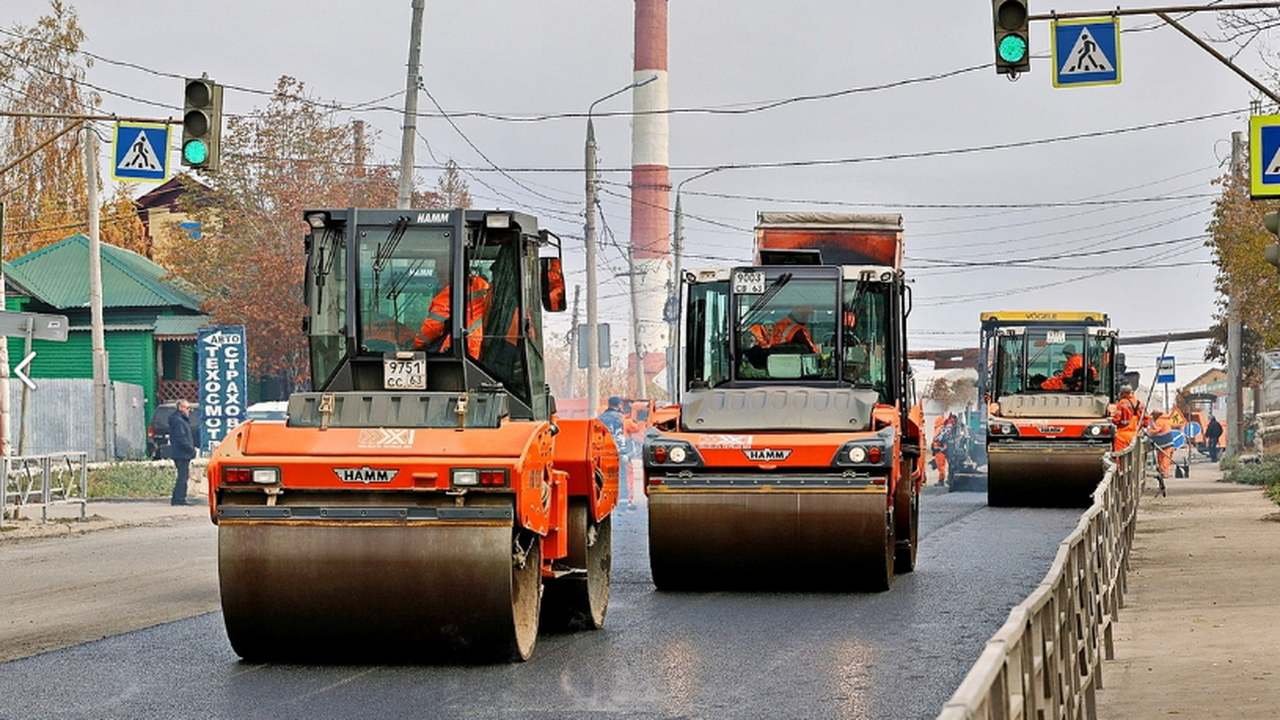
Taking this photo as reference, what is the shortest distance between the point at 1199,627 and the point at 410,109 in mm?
17979

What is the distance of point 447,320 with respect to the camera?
11.8 metres

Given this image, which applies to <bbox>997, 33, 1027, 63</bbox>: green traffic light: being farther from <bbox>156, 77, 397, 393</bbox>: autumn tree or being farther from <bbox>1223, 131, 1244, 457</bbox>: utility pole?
<bbox>156, 77, 397, 393</bbox>: autumn tree

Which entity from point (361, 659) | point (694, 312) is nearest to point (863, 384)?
point (694, 312)

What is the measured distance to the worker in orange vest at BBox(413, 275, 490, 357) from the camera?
11.8 metres

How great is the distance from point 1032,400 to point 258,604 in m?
19.7

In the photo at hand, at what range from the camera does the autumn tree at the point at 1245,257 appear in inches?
1316

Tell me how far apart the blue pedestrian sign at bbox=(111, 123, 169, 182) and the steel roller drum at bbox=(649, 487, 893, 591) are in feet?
30.2

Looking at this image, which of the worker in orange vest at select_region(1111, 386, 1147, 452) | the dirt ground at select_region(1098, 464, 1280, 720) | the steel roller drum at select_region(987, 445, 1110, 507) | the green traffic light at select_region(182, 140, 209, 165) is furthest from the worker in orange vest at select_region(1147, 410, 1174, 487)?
the green traffic light at select_region(182, 140, 209, 165)

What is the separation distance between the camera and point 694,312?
17.1m

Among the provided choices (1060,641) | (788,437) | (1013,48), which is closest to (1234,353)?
(1013,48)

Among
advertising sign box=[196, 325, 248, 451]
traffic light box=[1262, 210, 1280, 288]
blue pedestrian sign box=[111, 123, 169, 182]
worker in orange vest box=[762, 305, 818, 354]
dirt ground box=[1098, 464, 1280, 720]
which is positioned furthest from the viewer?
advertising sign box=[196, 325, 248, 451]

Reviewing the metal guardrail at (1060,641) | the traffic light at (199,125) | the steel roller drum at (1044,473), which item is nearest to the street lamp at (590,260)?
the steel roller drum at (1044,473)

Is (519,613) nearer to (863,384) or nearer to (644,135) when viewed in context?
(863,384)

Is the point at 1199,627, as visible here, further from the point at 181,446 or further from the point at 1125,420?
the point at 181,446
